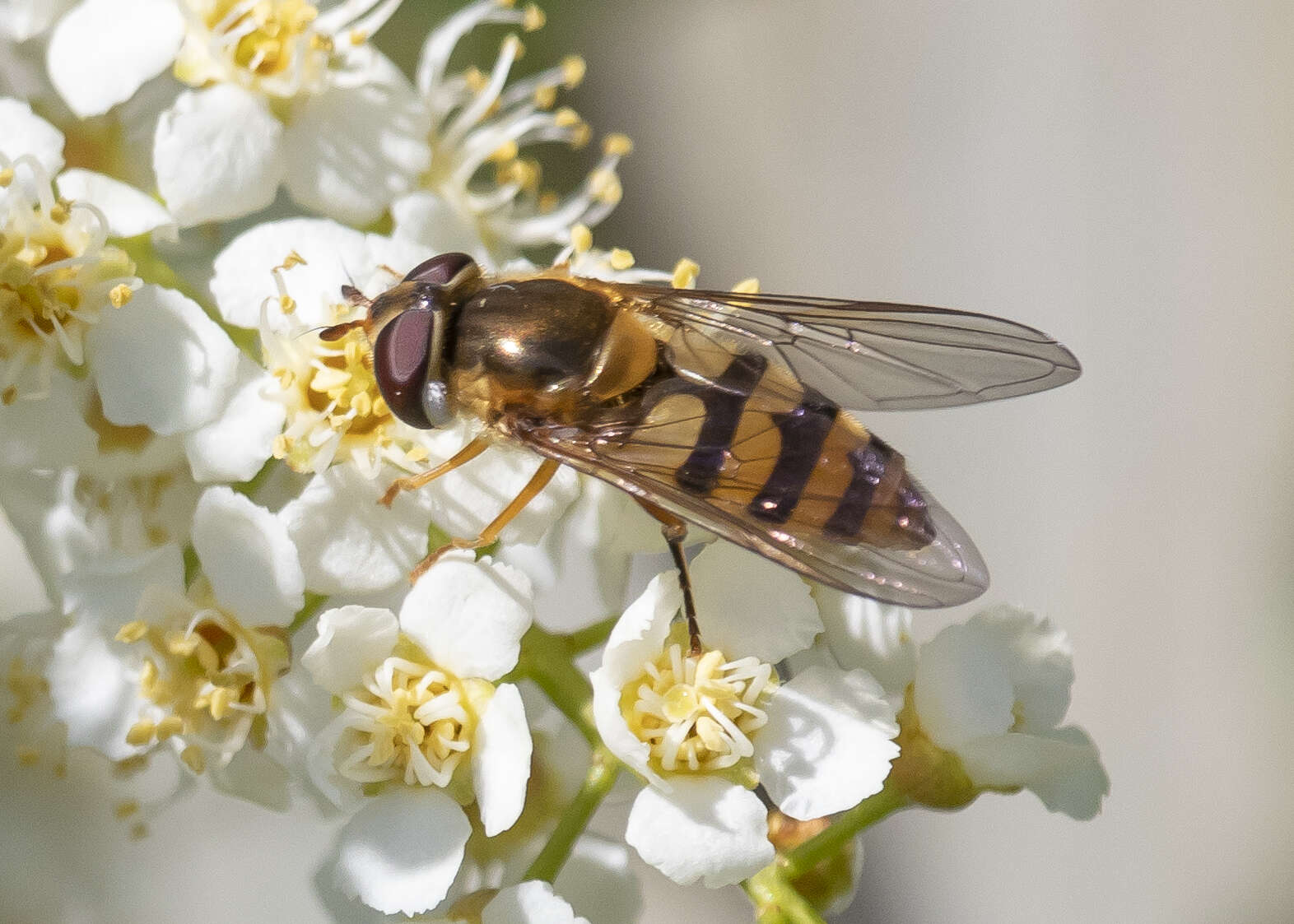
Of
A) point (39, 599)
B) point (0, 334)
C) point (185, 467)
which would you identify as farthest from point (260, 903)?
point (0, 334)

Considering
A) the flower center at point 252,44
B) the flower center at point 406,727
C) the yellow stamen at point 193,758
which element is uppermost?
the flower center at point 252,44

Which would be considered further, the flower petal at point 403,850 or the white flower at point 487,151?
the white flower at point 487,151

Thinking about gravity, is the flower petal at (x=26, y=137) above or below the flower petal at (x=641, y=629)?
above

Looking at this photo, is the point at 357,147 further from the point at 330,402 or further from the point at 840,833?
the point at 840,833

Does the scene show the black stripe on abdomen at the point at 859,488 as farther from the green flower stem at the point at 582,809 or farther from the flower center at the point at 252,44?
the flower center at the point at 252,44

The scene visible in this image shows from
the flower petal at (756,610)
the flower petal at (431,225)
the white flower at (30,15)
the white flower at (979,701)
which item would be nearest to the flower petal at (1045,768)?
the white flower at (979,701)


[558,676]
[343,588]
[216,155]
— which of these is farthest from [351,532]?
[216,155]

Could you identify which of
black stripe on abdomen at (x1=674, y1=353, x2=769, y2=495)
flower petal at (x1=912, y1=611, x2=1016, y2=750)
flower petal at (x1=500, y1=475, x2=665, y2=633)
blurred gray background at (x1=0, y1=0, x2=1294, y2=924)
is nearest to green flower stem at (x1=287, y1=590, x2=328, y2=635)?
flower petal at (x1=500, y1=475, x2=665, y2=633)

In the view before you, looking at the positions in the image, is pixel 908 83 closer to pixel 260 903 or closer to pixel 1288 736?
pixel 1288 736
